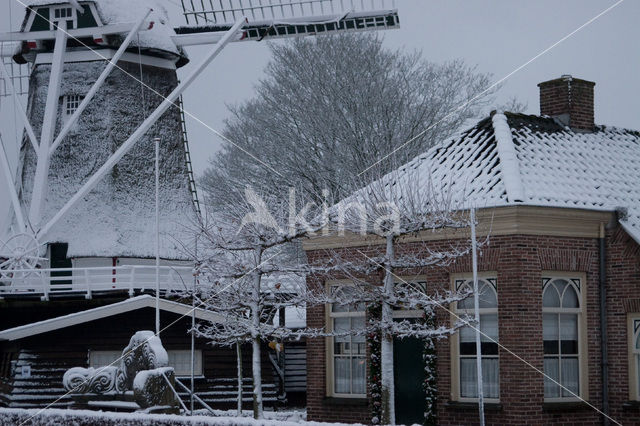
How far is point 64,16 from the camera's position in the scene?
3133cm

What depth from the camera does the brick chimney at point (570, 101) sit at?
21.7 metres

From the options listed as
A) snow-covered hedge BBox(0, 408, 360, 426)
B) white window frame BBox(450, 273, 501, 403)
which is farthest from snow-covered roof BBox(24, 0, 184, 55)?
white window frame BBox(450, 273, 501, 403)

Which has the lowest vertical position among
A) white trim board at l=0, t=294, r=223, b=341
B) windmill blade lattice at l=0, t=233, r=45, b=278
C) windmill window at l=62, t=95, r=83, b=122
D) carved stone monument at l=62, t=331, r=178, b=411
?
carved stone monument at l=62, t=331, r=178, b=411

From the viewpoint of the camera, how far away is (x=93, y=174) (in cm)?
3088

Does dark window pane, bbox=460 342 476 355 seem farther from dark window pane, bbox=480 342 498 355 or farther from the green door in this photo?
the green door

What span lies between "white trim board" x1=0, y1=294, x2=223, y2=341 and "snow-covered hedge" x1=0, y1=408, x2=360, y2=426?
610 centimetres

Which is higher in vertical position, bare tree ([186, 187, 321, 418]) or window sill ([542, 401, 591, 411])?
bare tree ([186, 187, 321, 418])

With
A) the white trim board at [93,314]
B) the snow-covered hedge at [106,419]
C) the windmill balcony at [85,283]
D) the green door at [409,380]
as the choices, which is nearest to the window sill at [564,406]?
the green door at [409,380]

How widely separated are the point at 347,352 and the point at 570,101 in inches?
261

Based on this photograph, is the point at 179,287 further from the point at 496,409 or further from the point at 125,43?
the point at 496,409

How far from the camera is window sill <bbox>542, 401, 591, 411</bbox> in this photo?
18359 mm

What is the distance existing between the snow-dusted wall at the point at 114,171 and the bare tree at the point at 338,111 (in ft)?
12.7

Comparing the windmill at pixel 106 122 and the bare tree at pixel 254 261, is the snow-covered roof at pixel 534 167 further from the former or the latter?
the windmill at pixel 106 122

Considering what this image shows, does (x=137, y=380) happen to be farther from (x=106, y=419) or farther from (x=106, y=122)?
(x=106, y=122)
